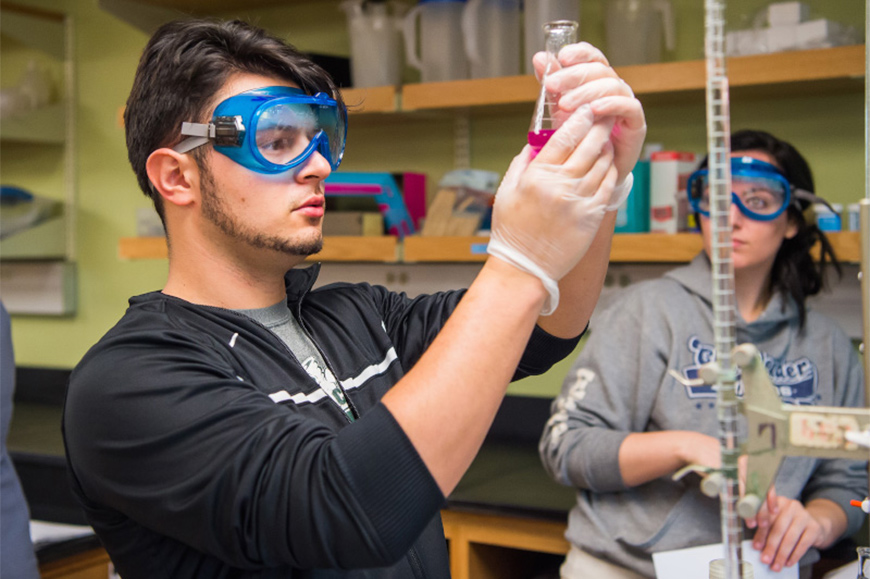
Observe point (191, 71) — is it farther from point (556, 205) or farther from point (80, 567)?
→ point (80, 567)

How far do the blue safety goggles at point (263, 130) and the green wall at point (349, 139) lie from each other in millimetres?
1614

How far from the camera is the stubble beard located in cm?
113

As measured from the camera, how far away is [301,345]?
4.00ft

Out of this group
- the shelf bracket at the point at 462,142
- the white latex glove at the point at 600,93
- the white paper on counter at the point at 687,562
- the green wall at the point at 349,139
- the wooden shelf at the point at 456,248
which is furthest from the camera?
the shelf bracket at the point at 462,142

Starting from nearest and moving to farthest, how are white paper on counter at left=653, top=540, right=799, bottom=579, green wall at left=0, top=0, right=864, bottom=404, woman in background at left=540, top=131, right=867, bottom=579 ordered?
white paper on counter at left=653, top=540, right=799, bottom=579 → woman in background at left=540, top=131, right=867, bottom=579 → green wall at left=0, top=0, right=864, bottom=404

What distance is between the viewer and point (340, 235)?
261cm

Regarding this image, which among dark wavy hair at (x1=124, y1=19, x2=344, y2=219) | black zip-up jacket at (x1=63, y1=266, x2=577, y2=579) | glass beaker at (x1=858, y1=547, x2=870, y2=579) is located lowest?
glass beaker at (x1=858, y1=547, x2=870, y2=579)

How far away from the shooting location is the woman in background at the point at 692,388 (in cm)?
177

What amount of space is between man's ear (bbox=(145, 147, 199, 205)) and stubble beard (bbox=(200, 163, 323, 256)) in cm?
2

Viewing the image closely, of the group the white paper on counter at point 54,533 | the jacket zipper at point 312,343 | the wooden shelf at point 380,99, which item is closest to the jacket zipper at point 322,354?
the jacket zipper at point 312,343

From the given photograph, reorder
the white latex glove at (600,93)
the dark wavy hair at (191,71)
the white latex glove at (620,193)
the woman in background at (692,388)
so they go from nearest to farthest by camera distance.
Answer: the white latex glove at (600,93), the white latex glove at (620,193), the dark wavy hair at (191,71), the woman in background at (692,388)

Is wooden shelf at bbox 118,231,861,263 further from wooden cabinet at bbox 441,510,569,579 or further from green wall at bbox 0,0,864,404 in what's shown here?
wooden cabinet at bbox 441,510,569,579

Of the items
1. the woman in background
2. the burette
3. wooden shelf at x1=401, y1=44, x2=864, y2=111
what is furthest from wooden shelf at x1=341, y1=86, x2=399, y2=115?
the burette

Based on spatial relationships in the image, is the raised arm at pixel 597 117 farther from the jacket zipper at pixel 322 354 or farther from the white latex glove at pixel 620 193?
the jacket zipper at pixel 322 354
